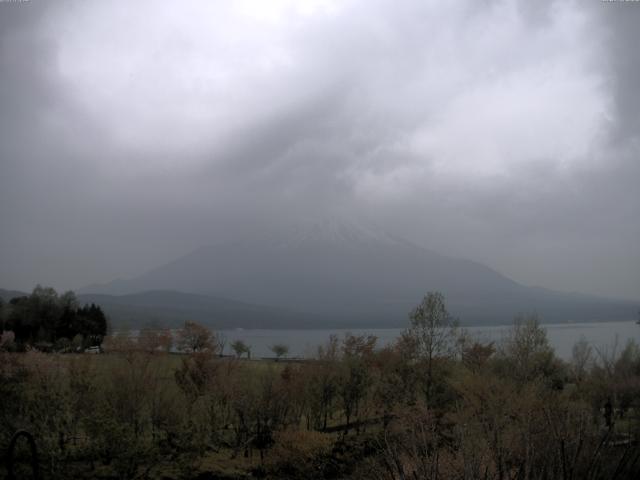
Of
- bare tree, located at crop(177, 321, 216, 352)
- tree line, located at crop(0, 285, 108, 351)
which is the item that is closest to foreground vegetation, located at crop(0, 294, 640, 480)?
bare tree, located at crop(177, 321, 216, 352)

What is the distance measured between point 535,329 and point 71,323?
233 ft

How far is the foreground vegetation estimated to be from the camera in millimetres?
19797

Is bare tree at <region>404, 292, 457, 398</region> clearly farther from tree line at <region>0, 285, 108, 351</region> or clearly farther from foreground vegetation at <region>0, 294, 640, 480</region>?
tree line at <region>0, 285, 108, 351</region>

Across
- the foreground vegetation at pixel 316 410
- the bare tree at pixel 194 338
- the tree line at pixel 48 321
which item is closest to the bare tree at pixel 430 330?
the foreground vegetation at pixel 316 410

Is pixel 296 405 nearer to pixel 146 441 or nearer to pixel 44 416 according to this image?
pixel 146 441

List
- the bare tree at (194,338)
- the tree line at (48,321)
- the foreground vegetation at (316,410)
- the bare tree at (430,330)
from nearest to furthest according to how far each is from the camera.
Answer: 1. the foreground vegetation at (316,410)
2. the bare tree at (430,330)
3. the bare tree at (194,338)
4. the tree line at (48,321)

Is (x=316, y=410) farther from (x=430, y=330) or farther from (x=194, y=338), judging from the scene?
(x=194, y=338)

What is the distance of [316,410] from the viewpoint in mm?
35719

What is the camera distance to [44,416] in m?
A: 22.3

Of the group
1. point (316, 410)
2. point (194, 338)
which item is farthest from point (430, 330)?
point (194, 338)

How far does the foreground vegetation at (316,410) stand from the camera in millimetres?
19797

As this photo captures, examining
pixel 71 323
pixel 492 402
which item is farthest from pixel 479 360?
pixel 71 323

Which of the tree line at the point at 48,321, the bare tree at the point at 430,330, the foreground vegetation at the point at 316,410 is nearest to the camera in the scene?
the foreground vegetation at the point at 316,410

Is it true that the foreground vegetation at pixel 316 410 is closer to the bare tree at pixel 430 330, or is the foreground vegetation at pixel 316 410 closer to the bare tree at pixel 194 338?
the bare tree at pixel 430 330
